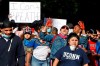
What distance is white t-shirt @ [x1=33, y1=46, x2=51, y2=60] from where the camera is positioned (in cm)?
1370

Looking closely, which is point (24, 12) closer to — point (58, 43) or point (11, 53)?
point (58, 43)

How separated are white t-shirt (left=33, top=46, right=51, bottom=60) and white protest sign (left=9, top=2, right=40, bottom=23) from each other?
2989 mm

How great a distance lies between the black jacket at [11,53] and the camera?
404 inches

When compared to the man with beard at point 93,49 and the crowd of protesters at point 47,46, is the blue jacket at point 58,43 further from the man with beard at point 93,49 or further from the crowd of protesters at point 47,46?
the man with beard at point 93,49

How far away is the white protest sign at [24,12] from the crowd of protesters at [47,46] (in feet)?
3.85

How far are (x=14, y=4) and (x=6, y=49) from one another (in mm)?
6761

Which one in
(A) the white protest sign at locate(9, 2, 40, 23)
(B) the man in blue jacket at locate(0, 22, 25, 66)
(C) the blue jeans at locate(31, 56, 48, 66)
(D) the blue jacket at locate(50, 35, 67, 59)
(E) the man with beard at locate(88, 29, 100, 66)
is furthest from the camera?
(A) the white protest sign at locate(9, 2, 40, 23)

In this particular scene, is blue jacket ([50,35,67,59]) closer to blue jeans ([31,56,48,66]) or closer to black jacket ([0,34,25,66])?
blue jeans ([31,56,48,66])

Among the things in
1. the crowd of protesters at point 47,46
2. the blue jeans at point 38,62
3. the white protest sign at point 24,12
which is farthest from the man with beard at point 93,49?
the white protest sign at point 24,12

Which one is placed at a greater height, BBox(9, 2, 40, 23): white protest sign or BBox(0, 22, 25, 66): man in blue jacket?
BBox(0, 22, 25, 66): man in blue jacket

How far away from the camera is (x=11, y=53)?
1029cm

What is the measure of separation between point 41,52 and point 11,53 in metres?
3.45

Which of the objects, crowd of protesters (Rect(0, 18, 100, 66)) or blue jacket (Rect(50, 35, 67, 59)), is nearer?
crowd of protesters (Rect(0, 18, 100, 66))

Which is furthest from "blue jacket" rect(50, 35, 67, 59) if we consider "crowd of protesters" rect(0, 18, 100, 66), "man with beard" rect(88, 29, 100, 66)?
"man with beard" rect(88, 29, 100, 66)
